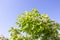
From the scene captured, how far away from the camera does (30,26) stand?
22.1m

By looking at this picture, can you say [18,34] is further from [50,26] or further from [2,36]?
[2,36]

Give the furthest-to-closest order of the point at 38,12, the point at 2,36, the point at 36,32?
1. the point at 2,36
2. the point at 38,12
3. the point at 36,32

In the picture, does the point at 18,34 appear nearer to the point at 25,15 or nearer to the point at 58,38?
the point at 25,15

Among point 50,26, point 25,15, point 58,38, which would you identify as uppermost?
point 25,15

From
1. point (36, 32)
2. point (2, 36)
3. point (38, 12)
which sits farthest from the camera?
point (2, 36)

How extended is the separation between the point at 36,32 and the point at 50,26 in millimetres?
2234

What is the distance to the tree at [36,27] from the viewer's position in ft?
72.5

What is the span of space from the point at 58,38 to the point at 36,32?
3087 millimetres

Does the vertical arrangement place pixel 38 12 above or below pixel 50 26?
above

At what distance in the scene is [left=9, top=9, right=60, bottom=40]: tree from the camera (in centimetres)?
2211

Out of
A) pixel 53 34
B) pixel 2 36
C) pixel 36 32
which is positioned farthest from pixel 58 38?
pixel 2 36

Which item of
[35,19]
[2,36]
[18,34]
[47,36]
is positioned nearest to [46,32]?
[47,36]

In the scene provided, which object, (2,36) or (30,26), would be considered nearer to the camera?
(30,26)

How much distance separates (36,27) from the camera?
22031 mm
